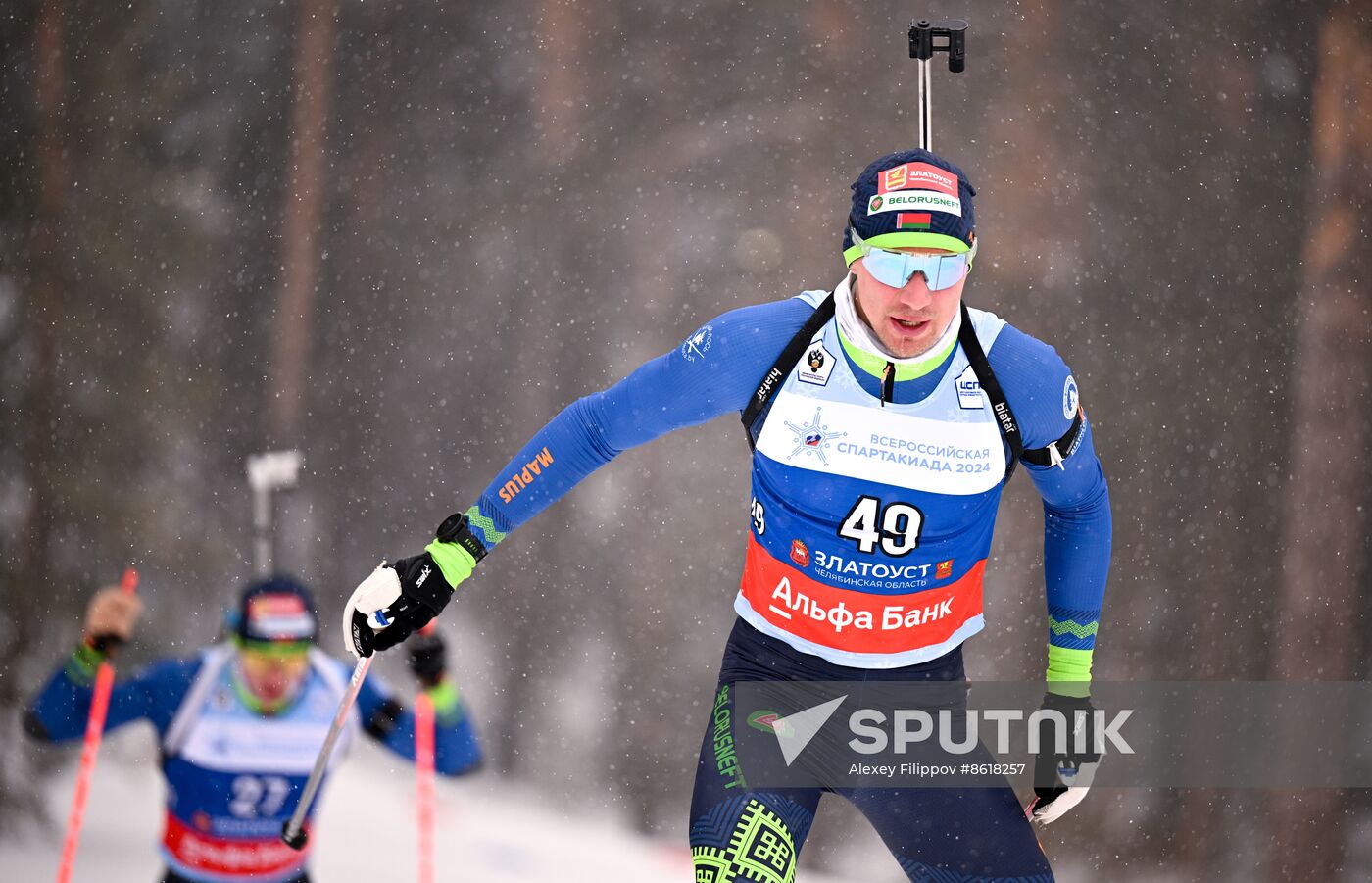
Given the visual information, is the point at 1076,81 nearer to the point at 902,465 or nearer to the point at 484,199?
the point at 484,199

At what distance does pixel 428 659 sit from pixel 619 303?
352cm

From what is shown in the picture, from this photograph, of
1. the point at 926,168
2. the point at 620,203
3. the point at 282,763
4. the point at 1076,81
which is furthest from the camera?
the point at 620,203

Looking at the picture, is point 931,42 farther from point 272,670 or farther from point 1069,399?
point 272,670

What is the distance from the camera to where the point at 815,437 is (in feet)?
10.0

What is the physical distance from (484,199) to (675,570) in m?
2.47

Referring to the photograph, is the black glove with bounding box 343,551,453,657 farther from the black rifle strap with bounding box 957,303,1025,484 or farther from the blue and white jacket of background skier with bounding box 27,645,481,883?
the blue and white jacket of background skier with bounding box 27,645,481,883

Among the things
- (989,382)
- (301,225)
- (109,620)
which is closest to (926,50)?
(989,382)

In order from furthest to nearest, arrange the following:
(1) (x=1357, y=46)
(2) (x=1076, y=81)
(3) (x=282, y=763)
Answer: (2) (x=1076, y=81), (1) (x=1357, y=46), (3) (x=282, y=763)

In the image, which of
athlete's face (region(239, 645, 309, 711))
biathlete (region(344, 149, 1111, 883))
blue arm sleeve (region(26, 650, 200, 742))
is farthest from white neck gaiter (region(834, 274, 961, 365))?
blue arm sleeve (region(26, 650, 200, 742))

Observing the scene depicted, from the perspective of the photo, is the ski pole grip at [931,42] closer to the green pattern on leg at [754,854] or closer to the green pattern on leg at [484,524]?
the green pattern on leg at [484,524]

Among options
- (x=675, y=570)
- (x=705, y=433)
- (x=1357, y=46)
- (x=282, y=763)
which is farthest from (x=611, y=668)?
(x=1357, y=46)

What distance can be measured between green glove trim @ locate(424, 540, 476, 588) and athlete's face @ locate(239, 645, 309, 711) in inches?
81.0

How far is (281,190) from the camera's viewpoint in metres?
7.82

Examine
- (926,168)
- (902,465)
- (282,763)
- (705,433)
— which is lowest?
(282,763)
